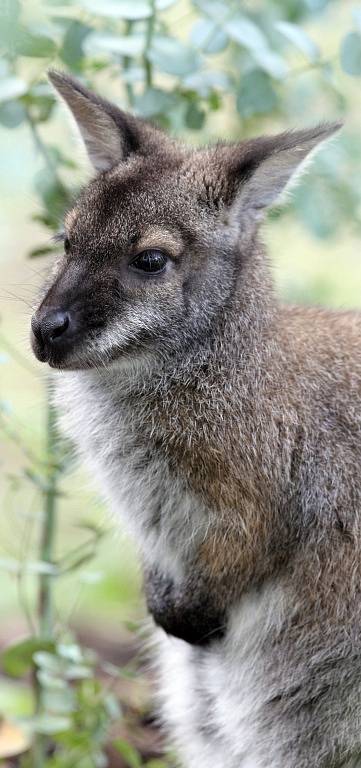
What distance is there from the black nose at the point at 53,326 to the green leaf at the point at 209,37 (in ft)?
3.99

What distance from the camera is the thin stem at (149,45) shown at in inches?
146

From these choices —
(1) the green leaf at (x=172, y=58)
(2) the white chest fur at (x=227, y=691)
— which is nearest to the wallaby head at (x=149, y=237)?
(1) the green leaf at (x=172, y=58)

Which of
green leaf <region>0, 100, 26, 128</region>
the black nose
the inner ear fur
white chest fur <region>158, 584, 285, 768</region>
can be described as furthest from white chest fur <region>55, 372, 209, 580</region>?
green leaf <region>0, 100, 26, 128</region>

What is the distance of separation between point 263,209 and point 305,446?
74cm

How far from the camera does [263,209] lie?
11.8 feet

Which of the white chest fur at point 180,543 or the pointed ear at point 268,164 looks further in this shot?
the white chest fur at point 180,543

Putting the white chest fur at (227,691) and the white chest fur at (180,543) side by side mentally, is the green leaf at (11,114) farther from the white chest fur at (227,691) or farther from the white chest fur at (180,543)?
the white chest fur at (227,691)

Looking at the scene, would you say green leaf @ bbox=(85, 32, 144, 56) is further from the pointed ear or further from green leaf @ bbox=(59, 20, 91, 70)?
the pointed ear

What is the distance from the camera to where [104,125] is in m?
3.67

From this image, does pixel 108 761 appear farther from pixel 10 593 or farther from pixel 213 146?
pixel 213 146

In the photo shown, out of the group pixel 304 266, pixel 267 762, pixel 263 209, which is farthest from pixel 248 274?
pixel 304 266

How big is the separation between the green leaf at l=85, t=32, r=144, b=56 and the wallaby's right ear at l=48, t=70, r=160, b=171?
0.16 meters

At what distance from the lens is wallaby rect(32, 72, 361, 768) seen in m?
3.40

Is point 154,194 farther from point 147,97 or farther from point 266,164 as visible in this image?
point 147,97
